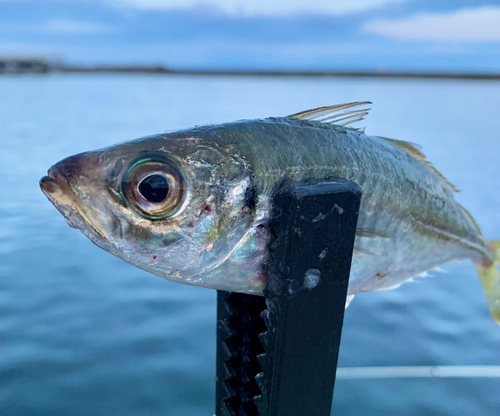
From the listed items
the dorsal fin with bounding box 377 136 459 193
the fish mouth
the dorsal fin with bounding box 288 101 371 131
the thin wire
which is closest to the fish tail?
the dorsal fin with bounding box 377 136 459 193

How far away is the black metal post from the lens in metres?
1.17

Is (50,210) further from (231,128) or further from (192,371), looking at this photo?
(231,128)

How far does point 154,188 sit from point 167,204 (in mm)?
59

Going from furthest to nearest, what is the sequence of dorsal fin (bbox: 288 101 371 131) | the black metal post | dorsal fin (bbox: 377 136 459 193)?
dorsal fin (bbox: 377 136 459 193), dorsal fin (bbox: 288 101 371 131), the black metal post

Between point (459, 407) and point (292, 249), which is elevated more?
point (292, 249)

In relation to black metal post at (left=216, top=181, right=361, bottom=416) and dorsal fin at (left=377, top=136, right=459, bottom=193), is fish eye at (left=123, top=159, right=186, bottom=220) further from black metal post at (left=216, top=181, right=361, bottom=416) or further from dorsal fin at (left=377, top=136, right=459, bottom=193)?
dorsal fin at (left=377, top=136, right=459, bottom=193)

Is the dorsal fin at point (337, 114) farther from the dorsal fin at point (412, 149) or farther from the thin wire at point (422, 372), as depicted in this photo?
the thin wire at point (422, 372)

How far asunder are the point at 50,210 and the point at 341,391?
725cm

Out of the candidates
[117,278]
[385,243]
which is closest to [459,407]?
[385,243]

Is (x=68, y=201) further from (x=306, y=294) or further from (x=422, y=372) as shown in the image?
(x=422, y=372)

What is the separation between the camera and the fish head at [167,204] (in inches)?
46.7

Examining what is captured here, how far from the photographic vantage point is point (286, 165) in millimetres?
1326

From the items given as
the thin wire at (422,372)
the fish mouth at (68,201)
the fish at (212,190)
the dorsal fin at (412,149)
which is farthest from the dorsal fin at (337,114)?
the thin wire at (422,372)

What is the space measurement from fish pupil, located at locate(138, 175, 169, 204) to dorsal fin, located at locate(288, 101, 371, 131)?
1.96 feet
